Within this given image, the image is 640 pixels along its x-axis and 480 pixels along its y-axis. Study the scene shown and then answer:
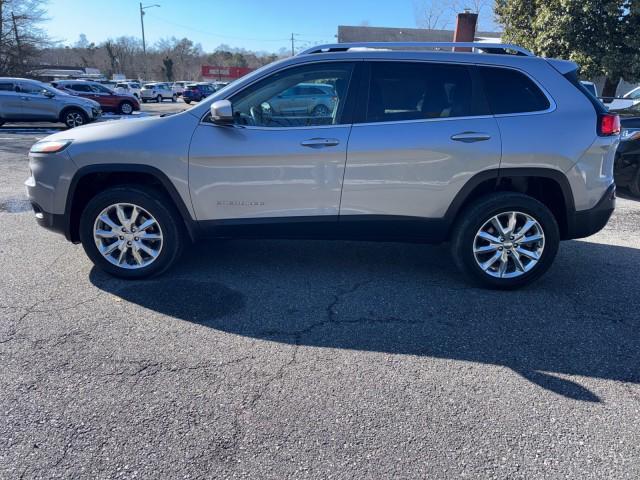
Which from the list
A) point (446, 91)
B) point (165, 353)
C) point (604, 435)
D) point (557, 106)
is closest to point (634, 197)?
point (557, 106)

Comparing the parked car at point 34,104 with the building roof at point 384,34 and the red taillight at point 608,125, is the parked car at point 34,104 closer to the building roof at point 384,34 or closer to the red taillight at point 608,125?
the red taillight at point 608,125

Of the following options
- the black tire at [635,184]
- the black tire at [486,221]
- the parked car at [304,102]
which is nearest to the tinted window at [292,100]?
the parked car at [304,102]

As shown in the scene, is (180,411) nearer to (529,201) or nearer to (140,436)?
(140,436)

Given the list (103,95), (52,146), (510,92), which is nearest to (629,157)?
(510,92)

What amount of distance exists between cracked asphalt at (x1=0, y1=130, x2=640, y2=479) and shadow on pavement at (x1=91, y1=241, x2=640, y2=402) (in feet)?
0.06

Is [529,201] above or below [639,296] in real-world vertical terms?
above

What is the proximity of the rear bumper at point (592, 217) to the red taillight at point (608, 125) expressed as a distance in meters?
0.46

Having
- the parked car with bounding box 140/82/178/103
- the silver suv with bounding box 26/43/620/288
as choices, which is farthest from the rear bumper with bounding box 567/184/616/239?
the parked car with bounding box 140/82/178/103

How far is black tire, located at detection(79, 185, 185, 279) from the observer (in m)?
3.97

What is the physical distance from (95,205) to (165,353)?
1620mm

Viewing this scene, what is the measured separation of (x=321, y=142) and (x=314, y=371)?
1800 millimetres

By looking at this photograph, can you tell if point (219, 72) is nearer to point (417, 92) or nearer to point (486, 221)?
point (417, 92)

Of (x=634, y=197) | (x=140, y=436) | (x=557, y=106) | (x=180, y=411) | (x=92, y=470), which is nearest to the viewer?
(x=92, y=470)

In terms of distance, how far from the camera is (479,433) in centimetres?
244
